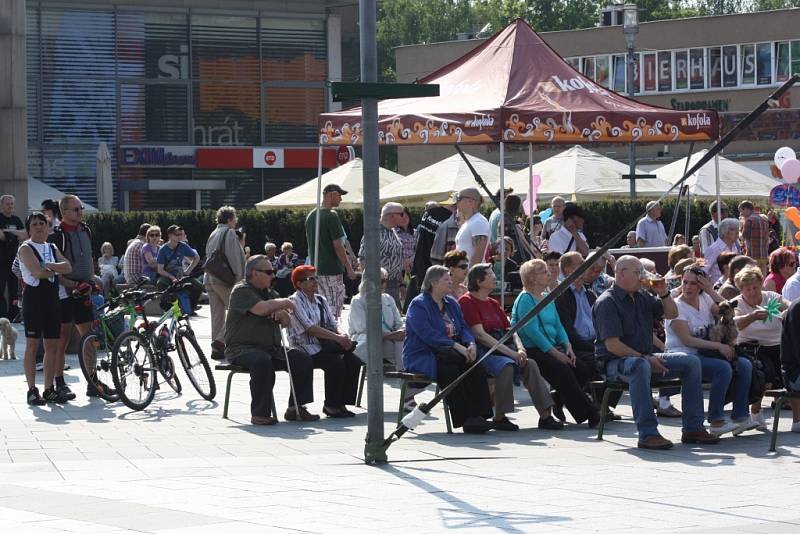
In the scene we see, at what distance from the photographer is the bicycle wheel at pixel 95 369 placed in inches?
538

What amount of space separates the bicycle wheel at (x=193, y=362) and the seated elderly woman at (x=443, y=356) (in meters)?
2.51

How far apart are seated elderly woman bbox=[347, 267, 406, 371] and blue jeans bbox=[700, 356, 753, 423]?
2.73 metres

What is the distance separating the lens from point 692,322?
12.0m

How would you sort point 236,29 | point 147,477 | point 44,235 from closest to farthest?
1. point 147,477
2. point 44,235
3. point 236,29

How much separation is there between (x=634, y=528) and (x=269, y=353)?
5.70 meters

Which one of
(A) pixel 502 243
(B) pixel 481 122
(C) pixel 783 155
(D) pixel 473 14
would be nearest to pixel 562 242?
(A) pixel 502 243

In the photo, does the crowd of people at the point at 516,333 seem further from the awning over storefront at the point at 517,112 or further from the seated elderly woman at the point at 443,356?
the awning over storefront at the point at 517,112

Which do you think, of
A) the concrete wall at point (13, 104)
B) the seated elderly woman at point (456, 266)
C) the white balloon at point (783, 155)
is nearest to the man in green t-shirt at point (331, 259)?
the seated elderly woman at point (456, 266)

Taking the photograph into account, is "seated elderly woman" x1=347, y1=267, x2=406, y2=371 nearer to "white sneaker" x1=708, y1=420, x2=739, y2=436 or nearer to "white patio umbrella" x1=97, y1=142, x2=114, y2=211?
"white sneaker" x1=708, y1=420, x2=739, y2=436

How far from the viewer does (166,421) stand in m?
12.5

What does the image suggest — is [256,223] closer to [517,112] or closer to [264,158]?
[264,158]

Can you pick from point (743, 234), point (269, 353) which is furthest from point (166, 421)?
point (743, 234)

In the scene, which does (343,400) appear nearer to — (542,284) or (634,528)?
(542,284)

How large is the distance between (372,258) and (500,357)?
8.48ft
